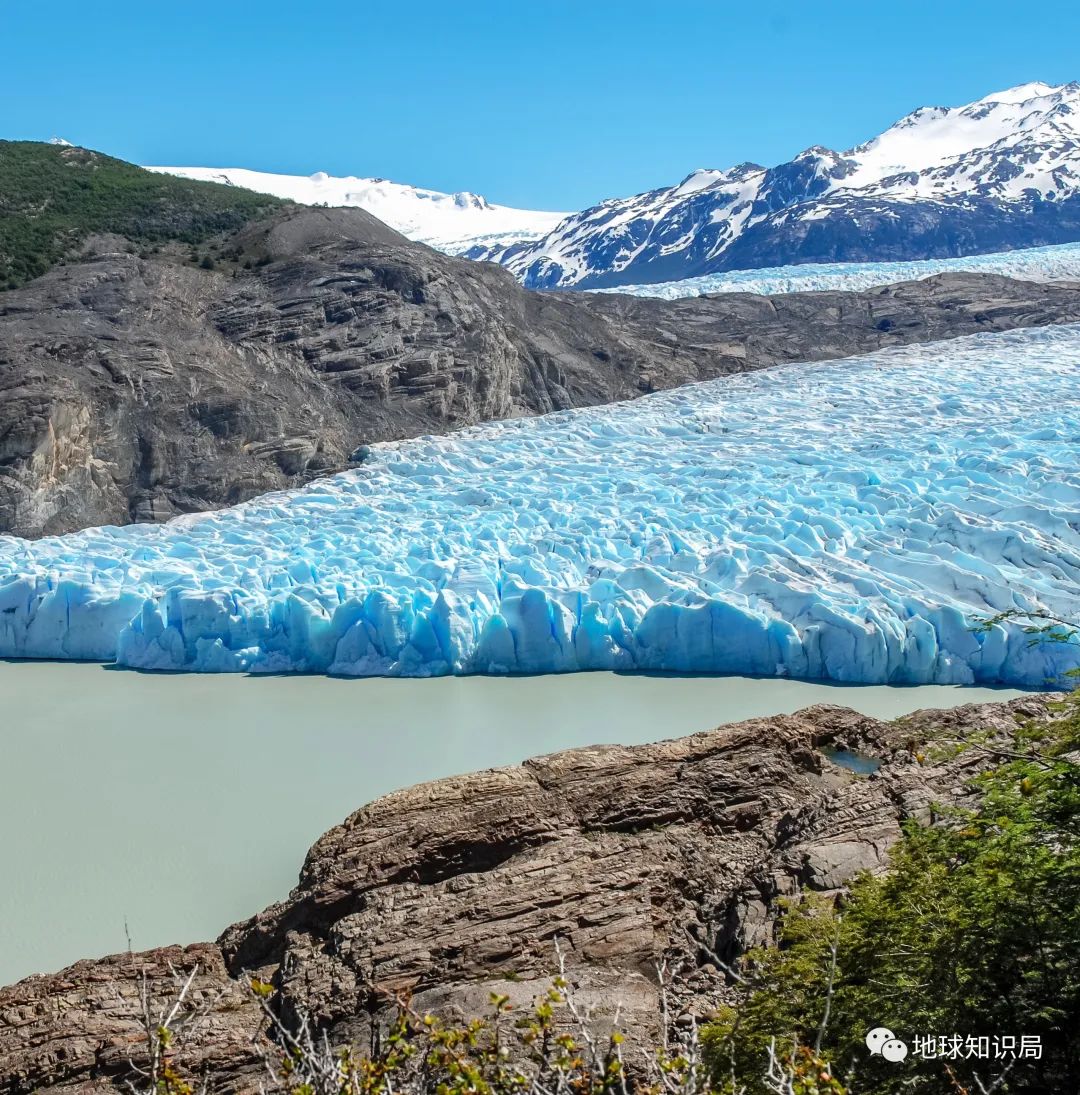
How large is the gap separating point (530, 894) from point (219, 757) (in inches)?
148

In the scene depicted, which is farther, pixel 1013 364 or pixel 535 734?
pixel 1013 364

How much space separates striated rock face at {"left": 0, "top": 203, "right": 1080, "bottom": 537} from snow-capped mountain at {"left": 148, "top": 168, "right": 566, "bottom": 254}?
191ft

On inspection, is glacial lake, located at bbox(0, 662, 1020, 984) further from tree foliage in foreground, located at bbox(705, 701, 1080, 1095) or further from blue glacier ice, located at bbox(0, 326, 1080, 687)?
tree foliage in foreground, located at bbox(705, 701, 1080, 1095)

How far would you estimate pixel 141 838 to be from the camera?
19.4 ft

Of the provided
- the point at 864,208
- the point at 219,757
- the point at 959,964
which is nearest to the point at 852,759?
the point at 959,964

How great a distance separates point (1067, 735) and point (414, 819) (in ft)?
8.38

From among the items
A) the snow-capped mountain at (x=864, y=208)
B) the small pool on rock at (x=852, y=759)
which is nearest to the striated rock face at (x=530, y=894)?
the small pool on rock at (x=852, y=759)

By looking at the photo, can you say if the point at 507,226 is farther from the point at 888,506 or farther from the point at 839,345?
the point at 888,506

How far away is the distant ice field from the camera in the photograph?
93.9 feet

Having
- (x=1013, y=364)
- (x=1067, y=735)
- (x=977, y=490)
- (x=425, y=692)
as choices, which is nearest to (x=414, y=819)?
(x=1067, y=735)

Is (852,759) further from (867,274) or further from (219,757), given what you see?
(867,274)

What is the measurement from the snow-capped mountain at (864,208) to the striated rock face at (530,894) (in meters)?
44.5

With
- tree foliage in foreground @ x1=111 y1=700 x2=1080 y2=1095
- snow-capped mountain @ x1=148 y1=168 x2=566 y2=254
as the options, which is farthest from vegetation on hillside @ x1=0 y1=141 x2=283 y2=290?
snow-capped mountain @ x1=148 y1=168 x2=566 y2=254

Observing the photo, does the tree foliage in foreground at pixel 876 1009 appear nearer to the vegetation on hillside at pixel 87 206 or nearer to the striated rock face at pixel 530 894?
the striated rock face at pixel 530 894
